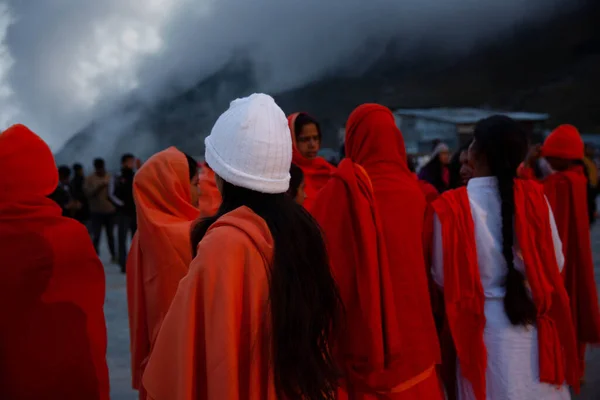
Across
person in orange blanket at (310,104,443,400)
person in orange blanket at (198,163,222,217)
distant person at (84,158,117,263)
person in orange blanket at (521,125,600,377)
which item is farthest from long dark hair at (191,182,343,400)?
distant person at (84,158,117,263)

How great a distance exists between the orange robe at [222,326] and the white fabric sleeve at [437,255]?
1.34 meters

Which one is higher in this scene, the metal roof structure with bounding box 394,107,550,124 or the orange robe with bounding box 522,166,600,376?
the metal roof structure with bounding box 394,107,550,124

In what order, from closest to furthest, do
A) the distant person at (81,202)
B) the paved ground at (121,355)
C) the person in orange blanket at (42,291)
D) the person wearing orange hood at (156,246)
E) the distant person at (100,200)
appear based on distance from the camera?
the person in orange blanket at (42,291), the person wearing orange hood at (156,246), the paved ground at (121,355), the distant person at (81,202), the distant person at (100,200)

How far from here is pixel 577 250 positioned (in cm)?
394

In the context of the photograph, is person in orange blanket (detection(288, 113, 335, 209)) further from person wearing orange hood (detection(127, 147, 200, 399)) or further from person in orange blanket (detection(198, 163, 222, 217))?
person wearing orange hood (detection(127, 147, 200, 399))

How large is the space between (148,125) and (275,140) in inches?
415

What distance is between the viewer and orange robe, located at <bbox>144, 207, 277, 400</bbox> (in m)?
1.33

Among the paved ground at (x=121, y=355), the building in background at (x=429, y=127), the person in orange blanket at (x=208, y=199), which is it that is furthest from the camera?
the building in background at (x=429, y=127)

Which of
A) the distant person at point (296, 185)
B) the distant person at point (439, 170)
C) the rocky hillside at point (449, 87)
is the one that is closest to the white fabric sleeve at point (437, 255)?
the distant person at point (296, 185)

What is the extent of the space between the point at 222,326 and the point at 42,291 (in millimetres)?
975

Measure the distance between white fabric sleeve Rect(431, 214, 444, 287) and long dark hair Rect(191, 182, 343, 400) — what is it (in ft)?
3.74

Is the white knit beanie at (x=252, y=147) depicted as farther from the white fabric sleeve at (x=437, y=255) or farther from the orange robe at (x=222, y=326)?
the white fabric sleeve at (x=437, y=255)

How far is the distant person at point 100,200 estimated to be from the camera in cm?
910

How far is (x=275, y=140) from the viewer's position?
1439 mm
